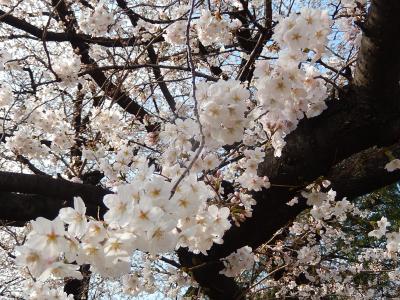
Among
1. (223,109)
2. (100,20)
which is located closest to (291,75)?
(223,109)

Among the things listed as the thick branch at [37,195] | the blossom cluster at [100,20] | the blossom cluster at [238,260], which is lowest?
the blossom cluster at [238,260]

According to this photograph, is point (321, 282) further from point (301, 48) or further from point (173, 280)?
point (301, 48)

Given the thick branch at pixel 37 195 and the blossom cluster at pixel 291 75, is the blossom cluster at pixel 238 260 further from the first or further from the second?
the blossom cluster at pixel 291 75

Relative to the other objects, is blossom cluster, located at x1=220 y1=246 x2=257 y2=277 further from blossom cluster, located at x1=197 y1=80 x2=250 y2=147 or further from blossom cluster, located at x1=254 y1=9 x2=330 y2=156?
blossom cluster, located at x1=197 y1=80 x2=250 y2=147

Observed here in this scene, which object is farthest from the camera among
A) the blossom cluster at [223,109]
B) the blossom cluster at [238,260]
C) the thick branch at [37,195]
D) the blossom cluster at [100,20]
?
the blossom cluster at [100,20]

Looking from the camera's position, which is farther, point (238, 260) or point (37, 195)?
point (238, 260)

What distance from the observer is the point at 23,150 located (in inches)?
162

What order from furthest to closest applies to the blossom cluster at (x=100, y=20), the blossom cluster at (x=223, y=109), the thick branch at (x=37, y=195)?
1. the blossom cluster at (x=100, y=20)
2. the thick branch at (x=37, y=195)
3. the blossom cluster at (x=223, y=109)

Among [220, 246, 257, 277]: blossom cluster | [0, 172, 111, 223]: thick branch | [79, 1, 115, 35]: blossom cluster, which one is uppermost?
[79, 1, 115, 35]: blossom cluster

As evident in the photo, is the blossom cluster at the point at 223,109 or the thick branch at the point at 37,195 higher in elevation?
the thick branch at the point at 37,195

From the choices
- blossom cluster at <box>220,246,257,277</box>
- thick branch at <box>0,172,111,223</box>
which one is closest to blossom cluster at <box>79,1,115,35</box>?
thick branch at <box>0,172,111,223</box>

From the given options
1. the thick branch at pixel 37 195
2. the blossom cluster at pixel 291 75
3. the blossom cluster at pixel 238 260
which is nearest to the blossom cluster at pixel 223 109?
the blossom cluster at pixel 291 75

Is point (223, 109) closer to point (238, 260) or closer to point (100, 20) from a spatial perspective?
point (238, 260)

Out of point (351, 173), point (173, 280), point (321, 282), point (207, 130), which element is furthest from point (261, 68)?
point (321, 282)
